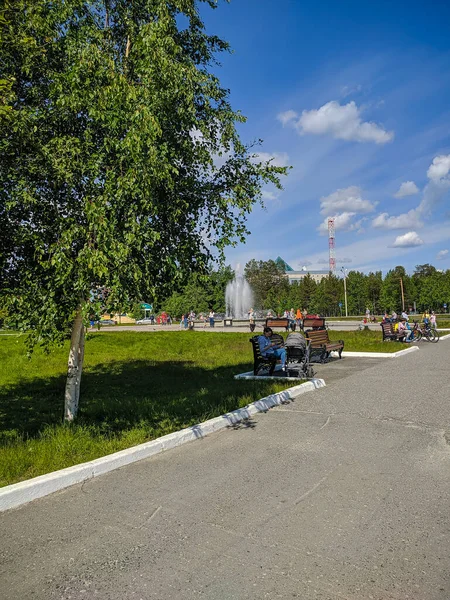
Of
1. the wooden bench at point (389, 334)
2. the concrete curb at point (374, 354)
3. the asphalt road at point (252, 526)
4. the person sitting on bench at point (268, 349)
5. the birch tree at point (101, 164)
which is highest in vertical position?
the birch tree at point (101, 164)

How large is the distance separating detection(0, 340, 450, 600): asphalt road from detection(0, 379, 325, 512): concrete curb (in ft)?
0.41

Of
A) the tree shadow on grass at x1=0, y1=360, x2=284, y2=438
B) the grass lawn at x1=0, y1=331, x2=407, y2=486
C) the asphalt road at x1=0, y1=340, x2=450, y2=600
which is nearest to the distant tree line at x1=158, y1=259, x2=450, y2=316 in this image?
the grass lawn at x1=0, y1=331, x2=407, y2=486

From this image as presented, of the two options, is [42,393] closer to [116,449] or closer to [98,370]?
[98,370]

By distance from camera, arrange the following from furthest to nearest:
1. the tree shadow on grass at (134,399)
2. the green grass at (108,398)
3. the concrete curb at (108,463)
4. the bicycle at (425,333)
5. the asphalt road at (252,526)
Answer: the bicycle at (425,333) → the tree shadow on grass at (134,399) → the green grass at (108,398) → the concrete curb at (108,463) → the asphalt road at (252,526)

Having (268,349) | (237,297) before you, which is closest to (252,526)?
(268,349)

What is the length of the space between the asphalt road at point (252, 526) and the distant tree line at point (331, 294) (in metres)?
70.2

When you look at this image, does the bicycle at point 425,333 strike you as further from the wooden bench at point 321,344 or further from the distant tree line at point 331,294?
the distant tree line at point 331,294

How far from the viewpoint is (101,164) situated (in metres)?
6.29

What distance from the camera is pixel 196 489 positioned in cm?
453

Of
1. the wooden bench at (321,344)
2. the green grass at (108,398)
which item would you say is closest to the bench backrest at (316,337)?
the wooden bench at (321,344)

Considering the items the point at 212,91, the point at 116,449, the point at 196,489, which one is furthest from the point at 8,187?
the point at 196,489

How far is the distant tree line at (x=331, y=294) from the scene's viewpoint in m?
79.9

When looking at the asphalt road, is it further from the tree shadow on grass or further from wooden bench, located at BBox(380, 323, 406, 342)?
wooden bench, located at BBox(380, 323, 406, 342)

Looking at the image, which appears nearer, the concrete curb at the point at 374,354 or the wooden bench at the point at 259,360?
the wooden bench at the point at 259,360
